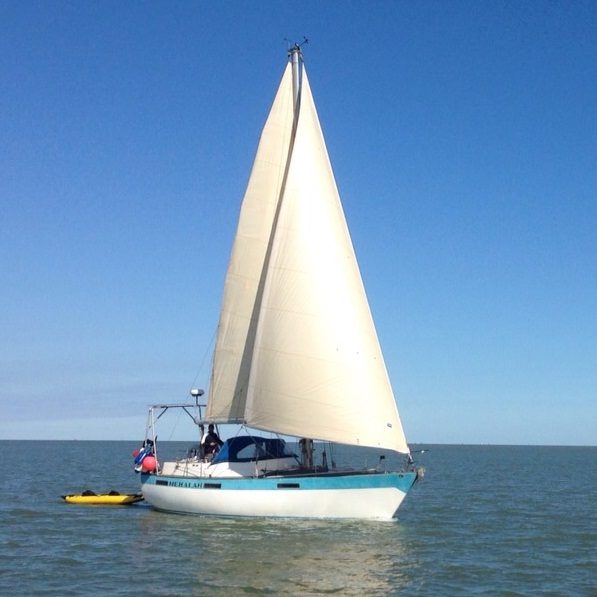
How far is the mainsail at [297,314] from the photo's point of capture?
3164 cm

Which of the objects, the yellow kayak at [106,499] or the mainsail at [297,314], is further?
the yellow kayak at [106,499]

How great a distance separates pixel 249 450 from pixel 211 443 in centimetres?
293

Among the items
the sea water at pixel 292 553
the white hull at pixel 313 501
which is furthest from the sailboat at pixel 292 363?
the sea water at pixel 292 553

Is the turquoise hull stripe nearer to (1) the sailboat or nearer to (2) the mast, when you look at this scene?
(1) the sailboat

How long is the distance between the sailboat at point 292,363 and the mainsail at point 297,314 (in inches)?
1.7

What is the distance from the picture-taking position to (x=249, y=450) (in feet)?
111

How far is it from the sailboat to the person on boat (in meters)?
0.30

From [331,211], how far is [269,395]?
7.90 m

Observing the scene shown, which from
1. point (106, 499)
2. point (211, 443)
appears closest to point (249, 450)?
point (211, 443)

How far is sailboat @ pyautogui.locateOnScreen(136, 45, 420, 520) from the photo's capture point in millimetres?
30906

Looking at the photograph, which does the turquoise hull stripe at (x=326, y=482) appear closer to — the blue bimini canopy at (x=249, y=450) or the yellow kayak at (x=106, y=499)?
the blue bimini canopy at (x=249, y=450)

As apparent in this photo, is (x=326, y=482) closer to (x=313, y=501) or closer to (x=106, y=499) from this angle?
(x=313, y=501)

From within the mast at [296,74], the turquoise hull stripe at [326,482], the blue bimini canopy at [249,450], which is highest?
Answer: the mast at [296,74]

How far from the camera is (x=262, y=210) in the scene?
35938 millimetres
